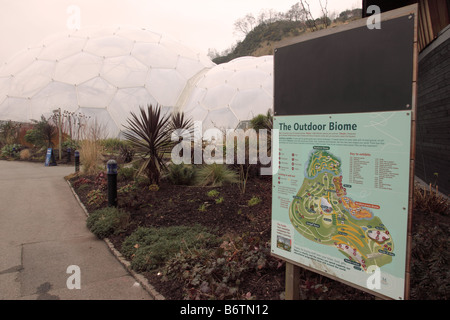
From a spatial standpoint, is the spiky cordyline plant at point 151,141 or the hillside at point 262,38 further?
the hillside at point 262,38

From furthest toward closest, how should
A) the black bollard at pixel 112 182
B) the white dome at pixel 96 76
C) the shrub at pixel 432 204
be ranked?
the white dome at pixel 96 76 → the black bollard at pixel 112 182 → the shrub at pixel 432 204

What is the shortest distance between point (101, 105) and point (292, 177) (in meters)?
21.1

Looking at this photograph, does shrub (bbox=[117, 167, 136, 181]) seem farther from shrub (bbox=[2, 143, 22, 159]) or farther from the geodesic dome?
the geodesic dome

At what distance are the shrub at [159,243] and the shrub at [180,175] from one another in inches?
112

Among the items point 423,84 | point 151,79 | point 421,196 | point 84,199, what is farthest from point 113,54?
point 421,196

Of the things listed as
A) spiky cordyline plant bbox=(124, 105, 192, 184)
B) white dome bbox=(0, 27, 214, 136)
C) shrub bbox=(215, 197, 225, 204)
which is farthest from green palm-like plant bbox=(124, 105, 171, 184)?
white dome bbox=(0, 27, 214, 136)

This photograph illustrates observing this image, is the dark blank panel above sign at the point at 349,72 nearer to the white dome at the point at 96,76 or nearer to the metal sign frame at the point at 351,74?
the metal sign frame at the point at 351,74

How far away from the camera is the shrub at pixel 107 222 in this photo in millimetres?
5062

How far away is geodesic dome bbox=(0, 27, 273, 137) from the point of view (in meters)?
20.8

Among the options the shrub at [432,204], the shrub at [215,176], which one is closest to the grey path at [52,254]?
the shrub at [215,176]

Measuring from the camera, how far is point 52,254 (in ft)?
14.5

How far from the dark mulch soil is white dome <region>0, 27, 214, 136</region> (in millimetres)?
15053

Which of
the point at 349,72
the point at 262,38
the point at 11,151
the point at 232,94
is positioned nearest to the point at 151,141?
the point at 349,72

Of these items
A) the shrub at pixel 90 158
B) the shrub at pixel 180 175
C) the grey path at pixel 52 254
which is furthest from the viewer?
the shrub at pixel 90 158
